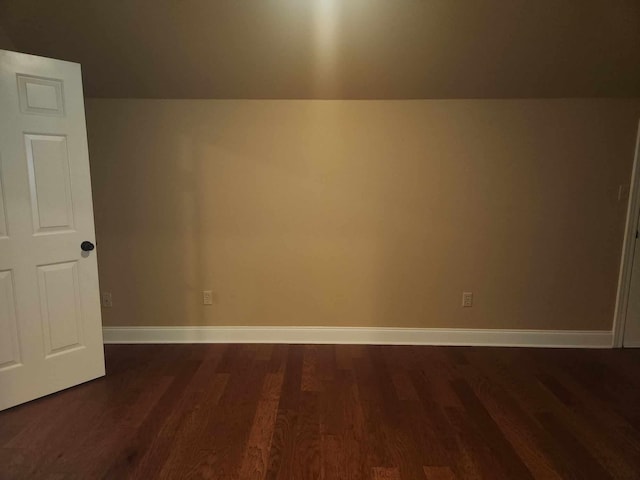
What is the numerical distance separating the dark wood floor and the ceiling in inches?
78.7

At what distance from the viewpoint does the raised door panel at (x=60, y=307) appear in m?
2.09

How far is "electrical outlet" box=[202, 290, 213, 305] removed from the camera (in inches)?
111

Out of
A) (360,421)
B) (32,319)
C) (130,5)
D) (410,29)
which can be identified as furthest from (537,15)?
(32,319)

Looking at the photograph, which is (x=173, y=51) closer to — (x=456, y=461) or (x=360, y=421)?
(x=360, y=421)

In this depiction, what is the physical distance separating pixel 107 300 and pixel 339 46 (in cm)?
263

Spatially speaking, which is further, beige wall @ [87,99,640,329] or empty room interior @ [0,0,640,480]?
beige wall @ [87,99,640,329]

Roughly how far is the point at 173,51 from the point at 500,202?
8.51 ft

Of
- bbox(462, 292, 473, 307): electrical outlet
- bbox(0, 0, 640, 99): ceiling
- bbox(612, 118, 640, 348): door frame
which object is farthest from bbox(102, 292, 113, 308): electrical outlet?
bbox(612, 118, 640, 348): door frame

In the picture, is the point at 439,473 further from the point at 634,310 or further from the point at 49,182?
the point at 49,182

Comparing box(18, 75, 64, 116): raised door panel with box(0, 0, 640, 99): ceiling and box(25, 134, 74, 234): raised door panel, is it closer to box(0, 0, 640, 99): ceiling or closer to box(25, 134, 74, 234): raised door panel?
box(25, 134, 74, 234): raised door panel

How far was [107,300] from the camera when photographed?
2.82 metres

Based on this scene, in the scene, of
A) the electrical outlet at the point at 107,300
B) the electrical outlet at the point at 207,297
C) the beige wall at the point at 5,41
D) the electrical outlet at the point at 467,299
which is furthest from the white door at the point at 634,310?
the beige wall at the point at 5,41

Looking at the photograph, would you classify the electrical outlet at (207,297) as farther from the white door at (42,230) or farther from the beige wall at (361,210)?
the white door at (42,230)

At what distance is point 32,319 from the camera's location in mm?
2059
